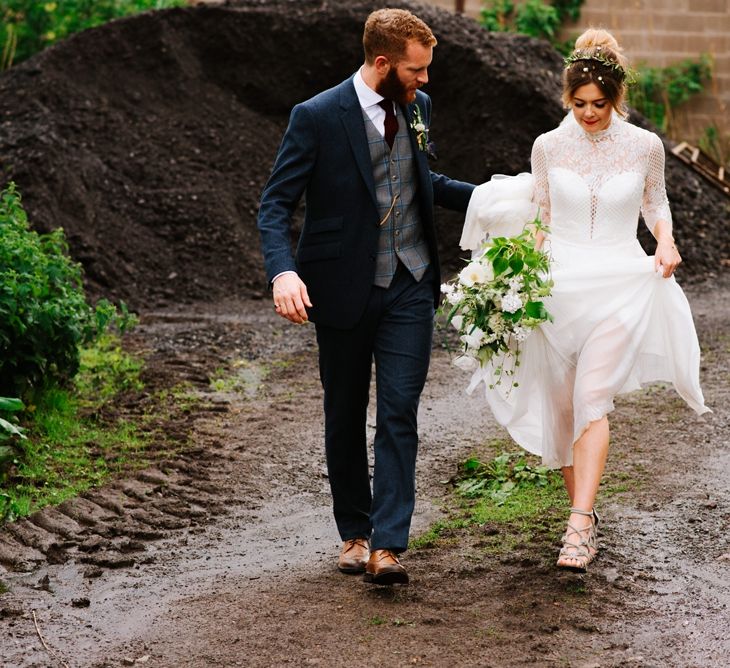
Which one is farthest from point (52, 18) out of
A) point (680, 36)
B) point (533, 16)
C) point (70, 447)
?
point (70, 447)

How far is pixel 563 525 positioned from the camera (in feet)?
18.0

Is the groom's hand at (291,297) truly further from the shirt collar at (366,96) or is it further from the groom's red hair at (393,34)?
the groom's red hair at (393,34)

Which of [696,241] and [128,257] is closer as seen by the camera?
[128,257]

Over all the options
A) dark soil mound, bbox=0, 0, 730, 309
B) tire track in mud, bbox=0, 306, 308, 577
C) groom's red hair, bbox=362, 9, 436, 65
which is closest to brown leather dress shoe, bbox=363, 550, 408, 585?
tire track in mud, bbox=0, 306, 308, 577

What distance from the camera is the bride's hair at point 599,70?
484 centimetres

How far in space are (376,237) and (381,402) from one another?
62 cm

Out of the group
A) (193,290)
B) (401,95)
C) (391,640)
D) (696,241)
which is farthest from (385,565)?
(696,241)

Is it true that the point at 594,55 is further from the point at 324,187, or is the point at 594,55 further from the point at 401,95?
the point at 324,187

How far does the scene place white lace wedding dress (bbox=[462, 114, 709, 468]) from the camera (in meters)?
4.81

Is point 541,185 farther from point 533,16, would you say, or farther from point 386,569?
point 533,16

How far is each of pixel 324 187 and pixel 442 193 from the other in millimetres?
665

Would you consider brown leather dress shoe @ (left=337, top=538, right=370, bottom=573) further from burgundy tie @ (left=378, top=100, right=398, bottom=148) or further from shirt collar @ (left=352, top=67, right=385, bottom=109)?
shirt collar @ (left=352, top=67, right=385, bottom=109)

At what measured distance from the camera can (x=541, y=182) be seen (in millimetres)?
5133

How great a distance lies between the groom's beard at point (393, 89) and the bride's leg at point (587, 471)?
4.62 feet
